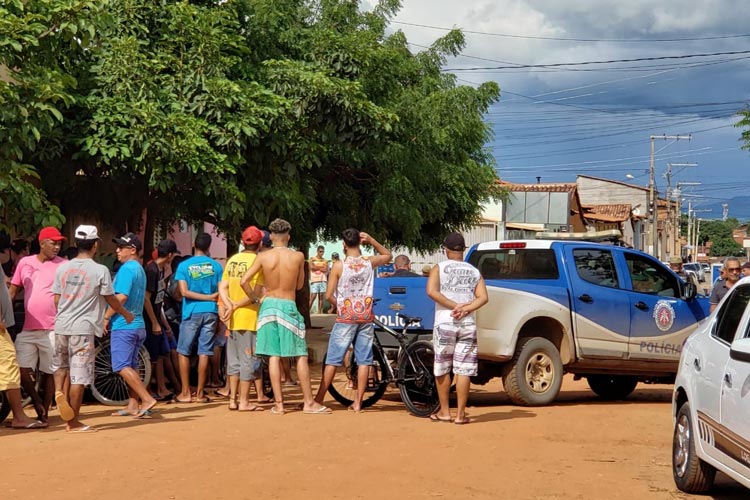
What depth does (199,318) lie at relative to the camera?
1211 centimetres

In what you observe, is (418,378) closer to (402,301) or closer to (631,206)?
(402,301)

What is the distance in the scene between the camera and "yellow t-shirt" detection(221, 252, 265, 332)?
1147 centimetres

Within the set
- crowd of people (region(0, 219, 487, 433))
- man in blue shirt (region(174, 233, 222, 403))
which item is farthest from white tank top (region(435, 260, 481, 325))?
man in blue shirt (region(174, 233, 222, 403))

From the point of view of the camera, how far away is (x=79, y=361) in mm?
9781

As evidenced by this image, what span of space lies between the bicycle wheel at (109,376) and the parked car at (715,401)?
635 cm

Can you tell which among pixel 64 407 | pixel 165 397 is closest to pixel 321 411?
pixel 165 397

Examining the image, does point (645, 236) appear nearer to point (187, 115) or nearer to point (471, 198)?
point (471, 198)

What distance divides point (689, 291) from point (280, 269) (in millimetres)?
5353

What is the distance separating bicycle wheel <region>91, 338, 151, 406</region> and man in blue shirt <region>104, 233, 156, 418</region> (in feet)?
4.17

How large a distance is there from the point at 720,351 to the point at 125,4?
10.3 meters

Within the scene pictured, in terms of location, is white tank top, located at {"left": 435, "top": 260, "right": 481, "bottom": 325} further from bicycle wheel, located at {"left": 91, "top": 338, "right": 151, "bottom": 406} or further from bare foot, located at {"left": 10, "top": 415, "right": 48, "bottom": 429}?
bare foot, located at {"left": 10, "top": 415, "right": 48, "bottom": 429}

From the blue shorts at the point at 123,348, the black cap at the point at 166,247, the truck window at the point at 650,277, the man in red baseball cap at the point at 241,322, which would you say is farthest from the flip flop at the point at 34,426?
the truck window at the point at 650,277

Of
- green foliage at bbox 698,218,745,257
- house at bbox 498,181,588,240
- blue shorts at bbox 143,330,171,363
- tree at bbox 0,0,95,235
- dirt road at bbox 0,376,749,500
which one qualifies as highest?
green foliage at bbox 698,218,745,257

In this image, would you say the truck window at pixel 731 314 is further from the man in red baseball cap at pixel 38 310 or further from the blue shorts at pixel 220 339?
the blue shorts at pixel 220 339
